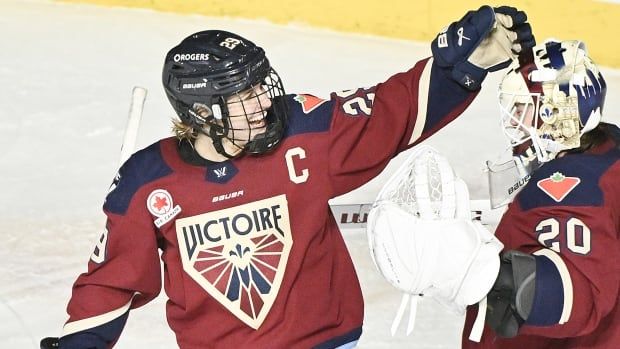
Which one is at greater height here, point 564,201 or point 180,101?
point 180,101

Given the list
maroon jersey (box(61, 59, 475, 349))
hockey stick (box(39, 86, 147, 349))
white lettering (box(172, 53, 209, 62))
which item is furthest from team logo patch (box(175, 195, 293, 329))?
hockey stick (box(39, 86, 147, 349))

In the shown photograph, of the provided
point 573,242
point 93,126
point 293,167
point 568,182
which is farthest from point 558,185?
point 93,126

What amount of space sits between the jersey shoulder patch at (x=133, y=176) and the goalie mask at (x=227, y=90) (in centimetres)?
11

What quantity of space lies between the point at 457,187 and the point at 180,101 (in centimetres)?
58

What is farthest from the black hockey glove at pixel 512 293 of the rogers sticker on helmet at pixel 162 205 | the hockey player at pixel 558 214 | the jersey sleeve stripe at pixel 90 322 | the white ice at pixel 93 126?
the white ice at pixel 93 126

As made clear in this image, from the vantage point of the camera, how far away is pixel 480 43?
2.31 meters

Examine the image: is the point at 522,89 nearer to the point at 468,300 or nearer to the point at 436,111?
the point at 436,111

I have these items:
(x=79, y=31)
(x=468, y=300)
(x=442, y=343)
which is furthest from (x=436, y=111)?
(x=79, y=31)

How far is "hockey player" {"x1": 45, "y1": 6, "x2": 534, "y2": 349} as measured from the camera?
2.36m

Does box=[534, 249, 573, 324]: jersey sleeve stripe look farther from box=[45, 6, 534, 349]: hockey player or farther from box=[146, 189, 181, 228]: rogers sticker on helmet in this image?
box=[146, 189, 181, 228]: rogers sticker on helmet

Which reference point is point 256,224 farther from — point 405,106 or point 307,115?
point 405,106

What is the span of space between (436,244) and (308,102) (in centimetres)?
56

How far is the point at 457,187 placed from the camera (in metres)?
2.10

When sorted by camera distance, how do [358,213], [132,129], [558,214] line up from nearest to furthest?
[558,214], [132,129], [358,213]
